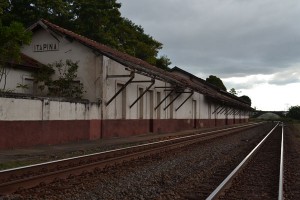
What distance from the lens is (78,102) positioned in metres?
19.9

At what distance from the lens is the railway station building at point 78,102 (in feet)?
52.7

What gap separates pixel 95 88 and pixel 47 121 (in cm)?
496

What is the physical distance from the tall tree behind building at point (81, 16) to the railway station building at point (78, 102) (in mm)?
6044

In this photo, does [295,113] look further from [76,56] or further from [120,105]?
[76,56]

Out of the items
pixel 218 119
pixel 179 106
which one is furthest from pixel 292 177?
pixel 218 119

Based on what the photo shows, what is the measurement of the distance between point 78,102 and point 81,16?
18.6 m

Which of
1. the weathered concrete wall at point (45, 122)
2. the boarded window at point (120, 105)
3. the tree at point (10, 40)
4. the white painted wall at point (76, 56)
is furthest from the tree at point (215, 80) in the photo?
the tree at point (10, 40)

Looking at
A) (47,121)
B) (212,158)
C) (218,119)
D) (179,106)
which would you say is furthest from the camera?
(218,119)

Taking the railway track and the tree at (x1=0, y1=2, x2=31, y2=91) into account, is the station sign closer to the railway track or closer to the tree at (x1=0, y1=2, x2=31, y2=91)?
the tree at (x1=0, y1=2, x2=31, y2=91)

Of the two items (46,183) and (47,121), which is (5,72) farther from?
(46,183)

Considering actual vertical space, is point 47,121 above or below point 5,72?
below

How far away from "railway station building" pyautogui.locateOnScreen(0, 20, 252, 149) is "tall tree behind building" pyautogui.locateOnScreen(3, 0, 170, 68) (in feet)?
19.8

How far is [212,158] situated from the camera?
14141 mm

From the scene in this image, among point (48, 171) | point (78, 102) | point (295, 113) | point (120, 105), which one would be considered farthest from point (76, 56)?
point (295, 113)
